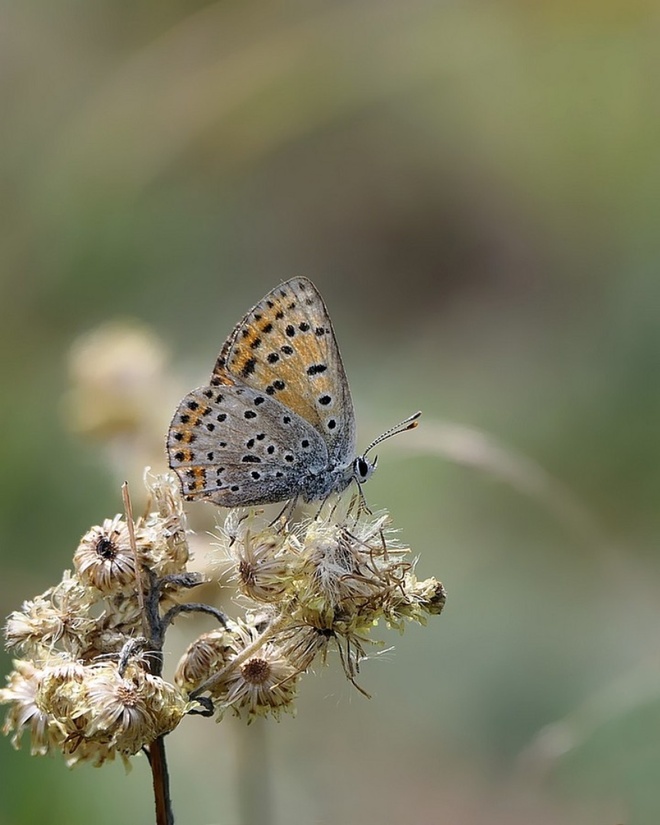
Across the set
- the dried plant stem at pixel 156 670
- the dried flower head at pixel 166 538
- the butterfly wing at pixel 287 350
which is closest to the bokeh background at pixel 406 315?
the butterfly wing at pixel 287 350

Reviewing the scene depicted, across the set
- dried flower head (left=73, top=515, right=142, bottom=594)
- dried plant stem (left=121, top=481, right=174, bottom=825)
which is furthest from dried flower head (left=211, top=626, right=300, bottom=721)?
dried flower head (left=73, top=515, right=142, bottom=594)

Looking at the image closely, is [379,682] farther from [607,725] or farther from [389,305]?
[389,305]

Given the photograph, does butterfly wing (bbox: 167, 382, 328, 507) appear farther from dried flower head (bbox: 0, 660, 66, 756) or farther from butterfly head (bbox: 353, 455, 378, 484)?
dried flower head (bbox: 0, 660, 66, 756)

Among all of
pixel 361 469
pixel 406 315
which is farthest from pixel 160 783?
pixel 406 315

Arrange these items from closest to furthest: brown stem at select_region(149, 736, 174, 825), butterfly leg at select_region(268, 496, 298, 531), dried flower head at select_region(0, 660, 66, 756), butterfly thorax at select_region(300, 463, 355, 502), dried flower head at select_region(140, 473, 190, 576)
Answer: brown stem at select_region(149, 736, 174, 825)
dried flower head at select_region(0, 660, 66, 756)
dried flower head at select_region(140, 473, 190, 576)
butterfly leg at select_region(268, 496, 298, 531)
butterfly thorax at select_region(300, 463, 355, 502)

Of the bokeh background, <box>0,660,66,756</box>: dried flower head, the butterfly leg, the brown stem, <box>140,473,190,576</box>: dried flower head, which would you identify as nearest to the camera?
the brown stem

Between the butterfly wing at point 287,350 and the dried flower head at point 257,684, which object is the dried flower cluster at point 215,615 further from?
the butterfly wing at point 287,350

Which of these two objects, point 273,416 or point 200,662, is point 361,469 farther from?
point 200,662
